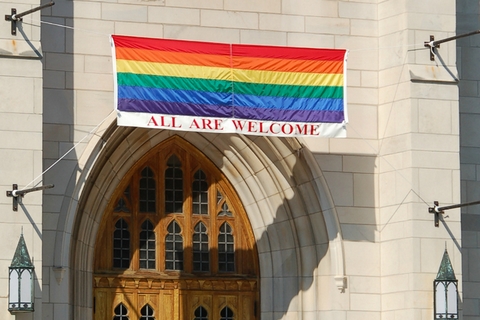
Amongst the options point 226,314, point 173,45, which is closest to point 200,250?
point 226,314

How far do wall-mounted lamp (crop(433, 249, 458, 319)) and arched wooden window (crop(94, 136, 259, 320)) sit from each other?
294 cm

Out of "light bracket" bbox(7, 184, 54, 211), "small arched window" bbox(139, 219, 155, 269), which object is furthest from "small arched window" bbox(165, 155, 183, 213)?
"light bracket" bbox(7, 184, 54, 211)

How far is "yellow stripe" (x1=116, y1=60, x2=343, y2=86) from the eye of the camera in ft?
60.4

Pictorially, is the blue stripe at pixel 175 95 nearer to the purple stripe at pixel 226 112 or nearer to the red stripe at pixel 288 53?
the purple stripe at pixel 226 112

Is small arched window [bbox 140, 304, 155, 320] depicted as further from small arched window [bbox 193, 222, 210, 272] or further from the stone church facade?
small arched window [bbox 193, 222, 210, 272]

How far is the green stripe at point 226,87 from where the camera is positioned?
18.3 metres

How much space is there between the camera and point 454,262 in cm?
1945

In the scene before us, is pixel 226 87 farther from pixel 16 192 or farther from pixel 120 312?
pixel 120 312

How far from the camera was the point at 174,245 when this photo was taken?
Answer: 796 inches

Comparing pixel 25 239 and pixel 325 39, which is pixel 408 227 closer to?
pixel 325 39

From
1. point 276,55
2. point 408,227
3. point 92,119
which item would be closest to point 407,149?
point 408,227

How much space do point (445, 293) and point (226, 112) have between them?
404 cm

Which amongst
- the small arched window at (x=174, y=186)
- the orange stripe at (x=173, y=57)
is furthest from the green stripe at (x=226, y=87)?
the small arched window at (x=174, y=186)

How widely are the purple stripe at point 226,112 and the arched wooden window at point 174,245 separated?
187 centimetres
